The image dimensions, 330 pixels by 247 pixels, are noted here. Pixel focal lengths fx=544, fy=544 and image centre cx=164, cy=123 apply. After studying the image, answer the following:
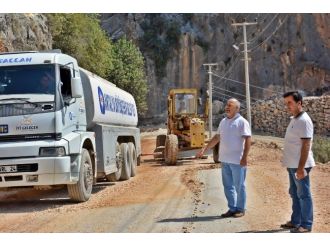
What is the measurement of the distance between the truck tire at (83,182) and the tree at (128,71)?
2540 centimetres

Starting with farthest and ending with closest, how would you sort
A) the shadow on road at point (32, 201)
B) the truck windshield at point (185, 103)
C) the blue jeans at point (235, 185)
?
the truck windshield at point (185, 103), the shadow on road at point (32, 201), the blue jeans at point (235, 185)

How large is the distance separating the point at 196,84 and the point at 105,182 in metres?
29.2

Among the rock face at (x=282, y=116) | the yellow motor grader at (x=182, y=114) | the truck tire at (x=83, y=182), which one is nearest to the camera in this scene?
the truck tire at (x=83, y=182)

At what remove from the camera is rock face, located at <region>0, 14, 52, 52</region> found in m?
18.0

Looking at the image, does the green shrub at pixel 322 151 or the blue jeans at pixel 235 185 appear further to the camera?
the green shrub at pixel 322 151

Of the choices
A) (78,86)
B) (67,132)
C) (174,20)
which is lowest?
(67,132)

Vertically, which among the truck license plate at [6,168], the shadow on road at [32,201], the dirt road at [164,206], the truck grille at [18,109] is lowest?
the shadow on road at [32,201]

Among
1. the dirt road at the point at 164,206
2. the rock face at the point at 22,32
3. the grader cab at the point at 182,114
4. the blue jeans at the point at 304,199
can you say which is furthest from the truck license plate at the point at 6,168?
the grader cab at the point at 182,114

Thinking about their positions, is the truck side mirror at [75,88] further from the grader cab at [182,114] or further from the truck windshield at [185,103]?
the truck windshield at [185,103]

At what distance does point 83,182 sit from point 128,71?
2971cm

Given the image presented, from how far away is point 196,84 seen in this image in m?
41.9

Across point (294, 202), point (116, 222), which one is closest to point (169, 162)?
point (116, 222)

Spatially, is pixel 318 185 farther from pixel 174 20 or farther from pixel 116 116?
pixel 174 20

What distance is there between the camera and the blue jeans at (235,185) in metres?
7.52
